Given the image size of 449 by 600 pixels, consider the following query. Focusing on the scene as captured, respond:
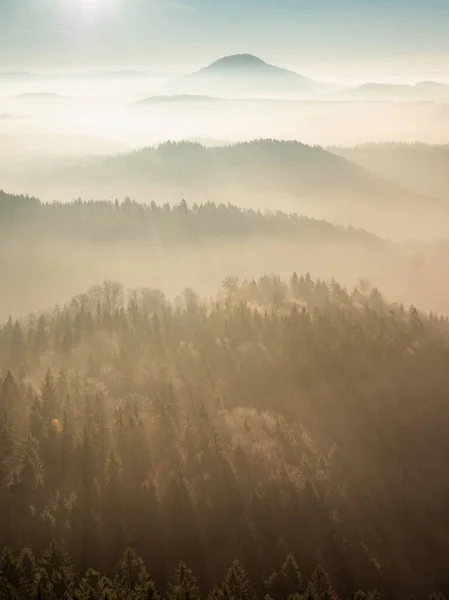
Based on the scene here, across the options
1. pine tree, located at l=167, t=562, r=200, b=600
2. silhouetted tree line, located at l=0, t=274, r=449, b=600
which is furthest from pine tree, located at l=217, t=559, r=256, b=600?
pine tree, located at l=167, t=562, r=200, b=600

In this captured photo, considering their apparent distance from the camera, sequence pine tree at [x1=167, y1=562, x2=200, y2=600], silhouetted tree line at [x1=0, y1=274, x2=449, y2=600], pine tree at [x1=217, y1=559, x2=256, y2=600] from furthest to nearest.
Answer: silhouetted tree line at [x1=0, y1=274, x2=449, y2=600] → pine tree at [x1=217, y1=559, x2=256, y2=600] → pine tree at [x1=167, y1=562, x2=200, y2=600]

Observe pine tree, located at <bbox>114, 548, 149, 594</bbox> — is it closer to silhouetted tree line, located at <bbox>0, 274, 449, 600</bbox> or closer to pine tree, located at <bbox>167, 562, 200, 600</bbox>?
silhouetted tree line, located at <bbox>0, 274, 449, 600</bbox>

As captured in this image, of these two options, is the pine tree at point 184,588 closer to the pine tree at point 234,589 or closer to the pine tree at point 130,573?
the pine tree at point 234,589

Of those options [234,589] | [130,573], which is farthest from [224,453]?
[234,589]

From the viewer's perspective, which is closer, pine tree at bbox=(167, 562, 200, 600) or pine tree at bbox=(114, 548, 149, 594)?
pine tree at bbox=(167, 562, 200, 600)

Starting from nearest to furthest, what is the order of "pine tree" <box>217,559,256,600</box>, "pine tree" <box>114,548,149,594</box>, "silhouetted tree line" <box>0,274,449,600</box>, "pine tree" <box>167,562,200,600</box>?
"pine tree" <box>167,562,200,600</box> < "pine tree" <box>217,559,256,600</box> < "pine tree" <box>114,548,149,594</box> < "silhouetted tree line" <box>0,274,449,600</box>

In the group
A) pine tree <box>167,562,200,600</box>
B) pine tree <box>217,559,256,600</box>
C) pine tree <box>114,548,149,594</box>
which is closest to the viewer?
pine tree <box>167,562,200,600</box>

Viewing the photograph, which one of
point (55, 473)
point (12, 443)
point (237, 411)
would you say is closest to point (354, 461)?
point (237, 411)

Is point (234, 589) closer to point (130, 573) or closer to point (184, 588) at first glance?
point (184, 588)

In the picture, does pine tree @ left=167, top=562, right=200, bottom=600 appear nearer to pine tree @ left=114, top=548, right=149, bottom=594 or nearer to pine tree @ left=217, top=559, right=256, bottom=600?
pine tree @ left=217, top=559, right=256, bottom=600
